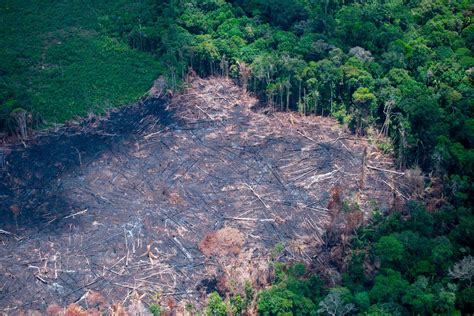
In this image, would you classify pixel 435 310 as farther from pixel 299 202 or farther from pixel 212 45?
pixel 212 45

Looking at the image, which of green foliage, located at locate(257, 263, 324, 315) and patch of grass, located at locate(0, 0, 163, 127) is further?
patch of grass, located at locate(0, 0, 163, 127)

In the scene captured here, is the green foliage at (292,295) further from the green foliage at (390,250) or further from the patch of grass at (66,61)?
the patch of grass at (66,61)

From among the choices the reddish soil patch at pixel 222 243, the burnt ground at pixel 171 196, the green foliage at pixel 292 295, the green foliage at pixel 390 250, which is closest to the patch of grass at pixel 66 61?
the burnt ground at pixel 171 196

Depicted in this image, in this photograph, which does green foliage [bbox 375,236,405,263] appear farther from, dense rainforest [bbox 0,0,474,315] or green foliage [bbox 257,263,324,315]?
green foliage [bbox 257,263,324,315]

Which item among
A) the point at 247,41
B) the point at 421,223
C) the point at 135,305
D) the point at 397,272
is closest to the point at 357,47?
the point at 247,41

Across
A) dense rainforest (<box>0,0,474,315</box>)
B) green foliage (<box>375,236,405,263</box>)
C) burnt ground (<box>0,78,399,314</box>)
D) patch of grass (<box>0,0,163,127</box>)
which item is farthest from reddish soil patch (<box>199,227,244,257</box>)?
patch of grass (<box>0,0,163,127</box>)

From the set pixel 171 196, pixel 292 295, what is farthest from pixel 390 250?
pixel 171 196

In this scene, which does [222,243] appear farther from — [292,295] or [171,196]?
[292,295]
